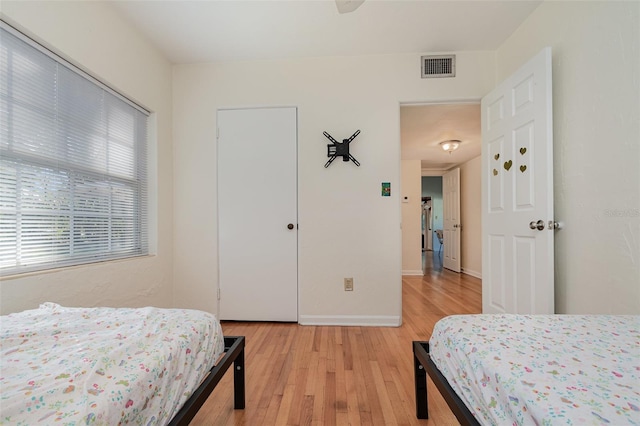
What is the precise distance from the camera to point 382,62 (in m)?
2.53

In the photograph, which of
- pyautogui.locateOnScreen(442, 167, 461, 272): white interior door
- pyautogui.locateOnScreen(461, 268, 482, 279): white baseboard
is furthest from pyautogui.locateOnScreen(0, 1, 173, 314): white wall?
pyautogui.locateOnScreen(442, 167, 461, 272): white interior door

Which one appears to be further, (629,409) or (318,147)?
(318,147)

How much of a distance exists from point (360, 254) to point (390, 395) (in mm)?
1234

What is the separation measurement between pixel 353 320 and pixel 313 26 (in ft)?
8.31

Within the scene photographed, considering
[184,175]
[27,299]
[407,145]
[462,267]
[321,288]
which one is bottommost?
[462,267]

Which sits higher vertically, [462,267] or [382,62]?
[382,62]

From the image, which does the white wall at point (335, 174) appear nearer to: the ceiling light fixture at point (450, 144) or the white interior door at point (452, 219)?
the ceiling light fixture at point (450, 144)

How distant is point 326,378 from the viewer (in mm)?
1633

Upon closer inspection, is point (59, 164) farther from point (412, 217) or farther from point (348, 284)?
point (412, 217)

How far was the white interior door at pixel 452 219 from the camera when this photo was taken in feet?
17.9

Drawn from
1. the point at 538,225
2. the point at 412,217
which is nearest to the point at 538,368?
the point at 538,225

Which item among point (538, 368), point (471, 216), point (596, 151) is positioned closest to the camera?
point (538, 368)

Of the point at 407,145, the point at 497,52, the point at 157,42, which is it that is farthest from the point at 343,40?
the point at 407,145

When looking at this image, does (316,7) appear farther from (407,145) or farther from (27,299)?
(407,145)
